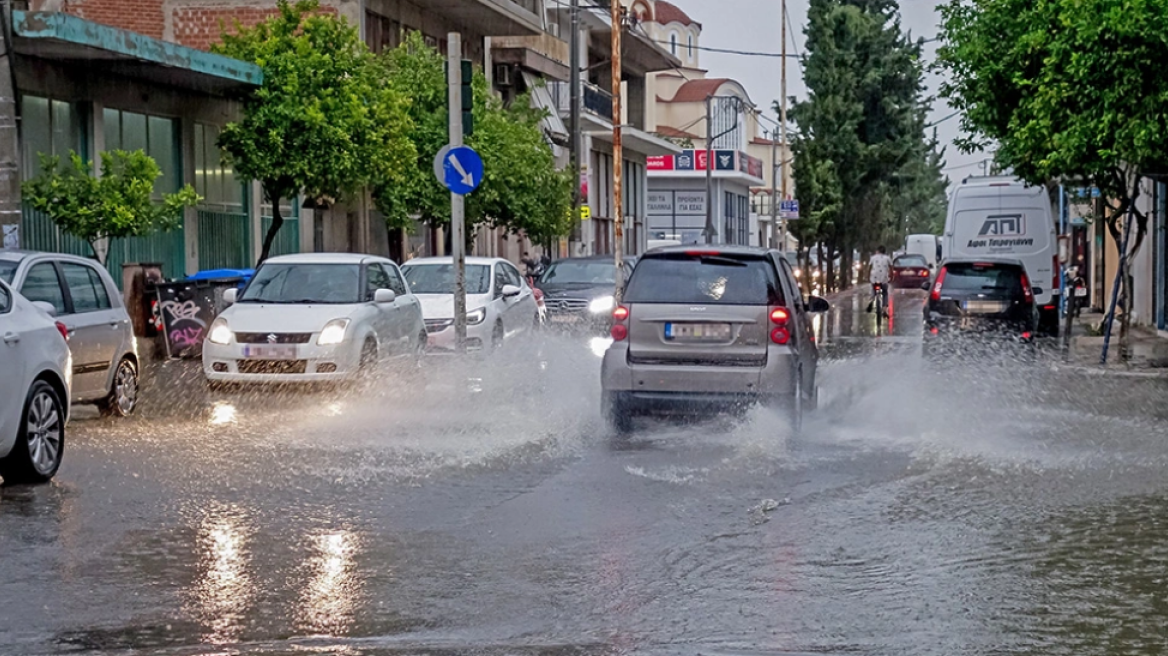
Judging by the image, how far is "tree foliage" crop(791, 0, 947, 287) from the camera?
66.9 m

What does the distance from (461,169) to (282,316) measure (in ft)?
12.3

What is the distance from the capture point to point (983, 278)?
25.2 meters

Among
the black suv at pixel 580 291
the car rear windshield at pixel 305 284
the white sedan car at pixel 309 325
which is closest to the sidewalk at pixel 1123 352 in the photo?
the black suv at pixel 580 291

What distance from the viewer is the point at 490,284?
76.4 ft

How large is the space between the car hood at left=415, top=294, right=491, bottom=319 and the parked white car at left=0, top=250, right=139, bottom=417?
22.0 ft

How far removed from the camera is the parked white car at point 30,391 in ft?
34.8

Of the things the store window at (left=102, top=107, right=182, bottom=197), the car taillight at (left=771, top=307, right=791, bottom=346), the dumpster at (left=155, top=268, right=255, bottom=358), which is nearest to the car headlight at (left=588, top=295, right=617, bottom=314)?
the dumpster at (left=155, top=268, right=255, bottom=358)

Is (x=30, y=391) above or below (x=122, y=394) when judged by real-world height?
above

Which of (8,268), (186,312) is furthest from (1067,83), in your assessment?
(8,268)

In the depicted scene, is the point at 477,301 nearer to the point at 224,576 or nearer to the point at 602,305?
the point at 602,305

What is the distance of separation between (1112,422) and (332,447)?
721 centimetres

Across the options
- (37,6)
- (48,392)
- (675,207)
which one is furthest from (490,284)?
(675,207)

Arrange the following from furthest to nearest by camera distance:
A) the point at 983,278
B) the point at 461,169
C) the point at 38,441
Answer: the point at 983,278
the point at 461,169
the point at 38,441

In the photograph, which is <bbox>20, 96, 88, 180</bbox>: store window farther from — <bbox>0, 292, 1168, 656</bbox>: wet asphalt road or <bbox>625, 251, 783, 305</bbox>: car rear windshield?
<bbox>625, 251, 783, 305</bbox>: car rear windshield
